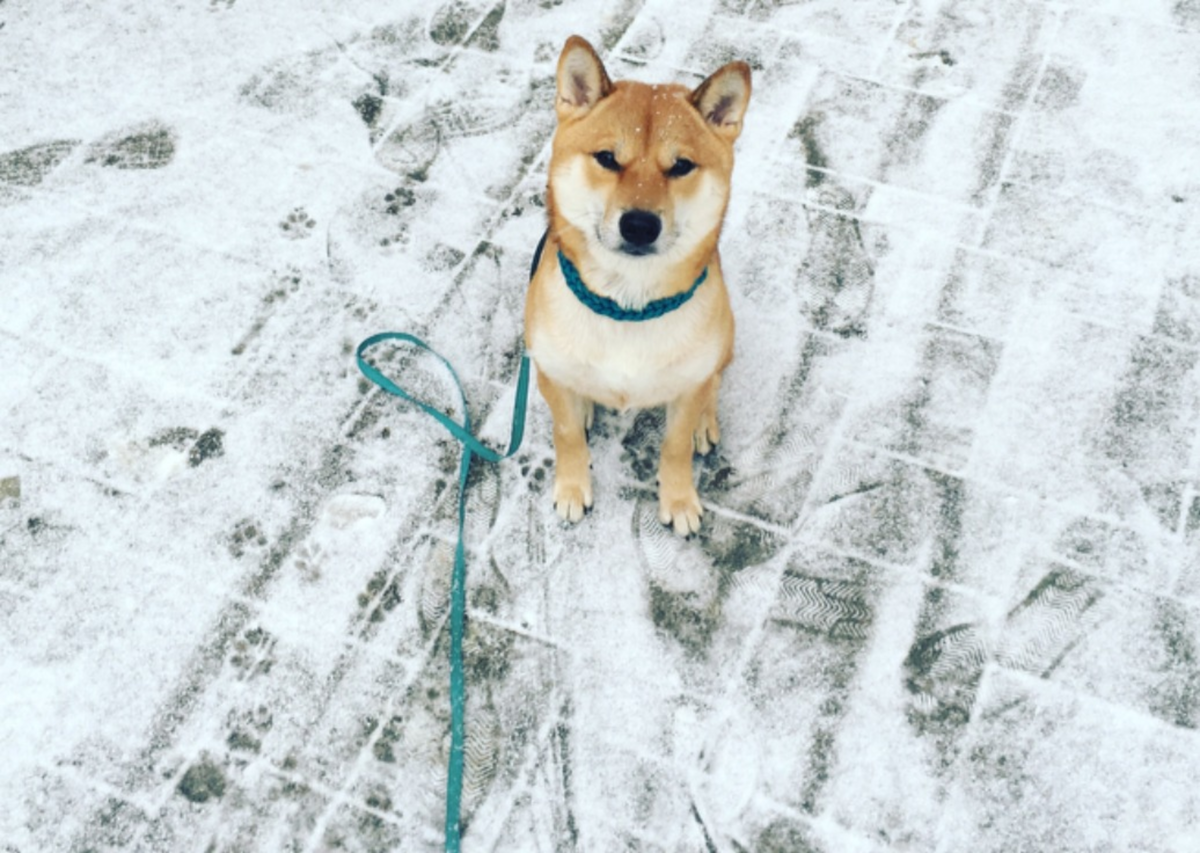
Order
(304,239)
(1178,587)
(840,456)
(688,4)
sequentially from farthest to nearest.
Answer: (688,4), (304,239), (840,456), (1178,587)

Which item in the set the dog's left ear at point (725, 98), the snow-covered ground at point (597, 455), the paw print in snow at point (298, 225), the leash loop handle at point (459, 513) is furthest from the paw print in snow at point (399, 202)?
the dog's left ear at point (725, 98)

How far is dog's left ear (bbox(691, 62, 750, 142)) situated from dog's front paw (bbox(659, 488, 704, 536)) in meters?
1.00

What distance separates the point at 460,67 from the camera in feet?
12.7

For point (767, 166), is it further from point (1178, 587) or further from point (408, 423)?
point (1178, 587)

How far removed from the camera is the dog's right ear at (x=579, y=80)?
2.08m

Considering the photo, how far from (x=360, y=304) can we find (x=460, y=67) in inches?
49.7

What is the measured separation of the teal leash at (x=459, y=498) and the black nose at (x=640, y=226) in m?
0.56

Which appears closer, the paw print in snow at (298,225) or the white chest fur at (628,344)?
the white chest fur at (628,344)

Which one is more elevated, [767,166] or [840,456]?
[767,166]

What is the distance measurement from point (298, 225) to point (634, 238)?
1816 mm

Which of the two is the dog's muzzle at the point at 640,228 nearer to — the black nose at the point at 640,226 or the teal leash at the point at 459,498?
the black nose at the point at 640,226

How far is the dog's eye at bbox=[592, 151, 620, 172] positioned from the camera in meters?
2.10

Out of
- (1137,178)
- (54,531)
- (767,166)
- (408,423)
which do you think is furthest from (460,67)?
(1137,178)

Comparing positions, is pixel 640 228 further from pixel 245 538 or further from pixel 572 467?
pixel 245 538
